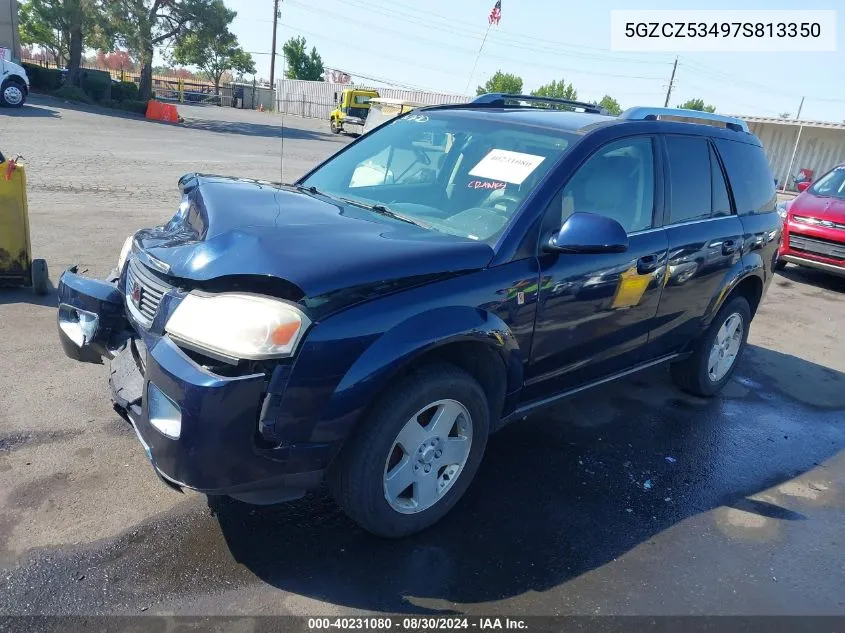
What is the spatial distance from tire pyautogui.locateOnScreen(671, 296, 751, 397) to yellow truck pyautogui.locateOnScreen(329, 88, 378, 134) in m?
32.2

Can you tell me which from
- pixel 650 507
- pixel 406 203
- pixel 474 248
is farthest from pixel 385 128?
pixel 650 507

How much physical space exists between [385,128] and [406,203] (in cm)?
105

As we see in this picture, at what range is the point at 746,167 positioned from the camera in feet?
16.1

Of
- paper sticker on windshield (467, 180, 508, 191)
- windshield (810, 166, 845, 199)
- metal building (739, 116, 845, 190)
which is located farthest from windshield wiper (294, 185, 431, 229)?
metal building (739, 116, 845, 190)

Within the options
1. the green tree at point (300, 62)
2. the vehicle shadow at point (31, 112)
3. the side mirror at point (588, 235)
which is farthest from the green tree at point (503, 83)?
the side mirror at point (588, 235)

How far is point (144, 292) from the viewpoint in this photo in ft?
9.46

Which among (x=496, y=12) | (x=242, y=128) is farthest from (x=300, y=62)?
(x=496, y=12)

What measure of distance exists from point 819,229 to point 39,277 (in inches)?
380

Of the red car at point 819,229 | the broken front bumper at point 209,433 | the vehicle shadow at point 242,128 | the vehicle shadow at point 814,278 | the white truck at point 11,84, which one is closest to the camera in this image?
the broken front bumper at point 209,433

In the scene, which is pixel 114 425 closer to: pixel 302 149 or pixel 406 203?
pixel 406 203

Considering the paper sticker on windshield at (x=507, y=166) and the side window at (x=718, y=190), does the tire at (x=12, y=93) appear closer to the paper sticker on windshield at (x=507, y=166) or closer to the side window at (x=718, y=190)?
the paper sticker on windshield at (x=507, y=166)

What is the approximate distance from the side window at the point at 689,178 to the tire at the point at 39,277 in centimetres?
492

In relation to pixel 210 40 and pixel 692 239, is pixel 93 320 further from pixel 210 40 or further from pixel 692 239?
pixel 210 40

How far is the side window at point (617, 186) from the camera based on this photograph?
11.2 ft
